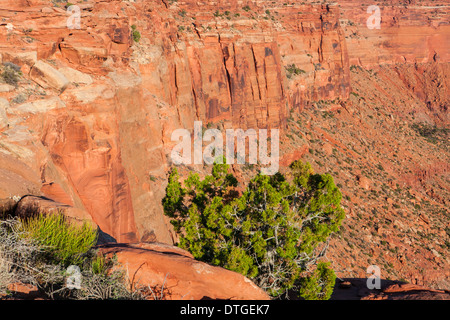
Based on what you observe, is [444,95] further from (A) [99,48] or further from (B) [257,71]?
(A) [99,48]

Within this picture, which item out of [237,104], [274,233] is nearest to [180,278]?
[274,233]

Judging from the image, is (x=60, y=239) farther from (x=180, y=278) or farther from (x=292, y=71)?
(x=292, y=71)

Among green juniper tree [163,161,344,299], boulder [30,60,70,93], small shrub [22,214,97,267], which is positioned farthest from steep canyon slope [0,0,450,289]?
green juniper tree [163,161,344,299]

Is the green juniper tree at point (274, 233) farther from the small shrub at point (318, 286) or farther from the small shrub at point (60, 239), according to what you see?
the small shrub at point (60, 239)

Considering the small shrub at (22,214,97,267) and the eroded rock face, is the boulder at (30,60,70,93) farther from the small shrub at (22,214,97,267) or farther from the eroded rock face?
the eroded rock face

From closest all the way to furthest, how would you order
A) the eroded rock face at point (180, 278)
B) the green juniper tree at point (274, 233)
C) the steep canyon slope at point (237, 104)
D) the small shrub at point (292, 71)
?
the eroded rock face at point (180, 278) < the green juniper tree at point (274, 233) < the steep canyon slope at point (237, 104) < the small shrub at point (292, 71)

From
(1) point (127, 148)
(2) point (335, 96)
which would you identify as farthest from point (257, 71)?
(1) point (127, 148)

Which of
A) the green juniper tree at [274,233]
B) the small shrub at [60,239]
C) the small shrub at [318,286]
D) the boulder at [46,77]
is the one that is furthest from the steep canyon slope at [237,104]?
the small shrub at [318,286]
